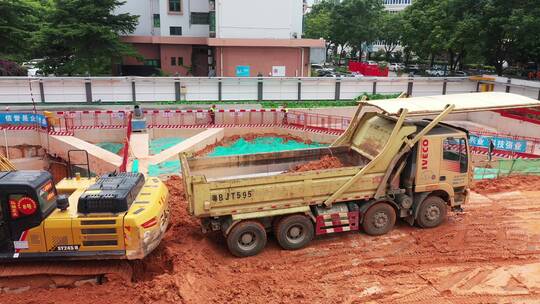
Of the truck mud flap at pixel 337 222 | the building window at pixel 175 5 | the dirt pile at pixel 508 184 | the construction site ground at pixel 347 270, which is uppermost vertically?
the building window at pixel 175 5

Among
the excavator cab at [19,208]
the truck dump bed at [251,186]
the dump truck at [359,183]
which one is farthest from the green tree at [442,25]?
the excavator cab at [19,208]

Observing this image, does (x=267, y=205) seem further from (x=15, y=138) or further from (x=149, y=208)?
(x=15, y=138)

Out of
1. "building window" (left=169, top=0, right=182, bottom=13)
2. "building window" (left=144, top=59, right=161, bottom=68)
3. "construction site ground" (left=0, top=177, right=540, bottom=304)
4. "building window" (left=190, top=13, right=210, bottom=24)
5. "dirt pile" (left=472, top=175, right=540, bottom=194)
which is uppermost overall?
"building window" (left=169, top=0, right=182, bottom=13)

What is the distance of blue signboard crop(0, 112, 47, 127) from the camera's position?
20312 millimetres

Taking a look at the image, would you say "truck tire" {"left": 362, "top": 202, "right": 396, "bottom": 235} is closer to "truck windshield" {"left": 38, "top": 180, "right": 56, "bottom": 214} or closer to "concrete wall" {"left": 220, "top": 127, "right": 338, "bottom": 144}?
"truck windshield" {"left": 38, "top": 180, "right": 56, "bottom": 214}

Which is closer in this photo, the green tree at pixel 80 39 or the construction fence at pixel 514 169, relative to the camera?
the construction fence at pixel 514 169

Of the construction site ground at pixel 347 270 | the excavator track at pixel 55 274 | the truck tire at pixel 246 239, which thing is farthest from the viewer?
the truck tire at pixel 246 239

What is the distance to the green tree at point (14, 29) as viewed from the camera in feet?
95.5

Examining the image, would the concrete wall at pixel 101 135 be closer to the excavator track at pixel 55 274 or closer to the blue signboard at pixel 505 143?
the excavator track at pixel 55 274

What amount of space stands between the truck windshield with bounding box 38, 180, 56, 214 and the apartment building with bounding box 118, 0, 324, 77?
26871 mm

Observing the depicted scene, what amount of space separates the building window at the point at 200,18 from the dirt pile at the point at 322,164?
2959cm

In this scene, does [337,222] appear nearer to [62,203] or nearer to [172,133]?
[62,203]

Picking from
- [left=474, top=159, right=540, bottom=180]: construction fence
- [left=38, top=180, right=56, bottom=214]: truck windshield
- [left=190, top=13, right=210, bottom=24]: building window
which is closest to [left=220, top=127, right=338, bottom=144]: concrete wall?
[left=474, top=159, right=540, bottom=180]: construction fence

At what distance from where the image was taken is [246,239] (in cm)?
926
